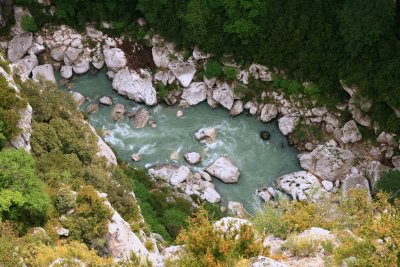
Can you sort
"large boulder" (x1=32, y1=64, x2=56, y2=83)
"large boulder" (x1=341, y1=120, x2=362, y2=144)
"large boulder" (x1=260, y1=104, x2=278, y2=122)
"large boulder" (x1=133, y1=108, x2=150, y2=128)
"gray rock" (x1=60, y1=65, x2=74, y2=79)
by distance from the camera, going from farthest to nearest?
1. "gray rock" (x1=60, y1=65, x2=74, y2=79)
2. "large boulder" (x1=32, y1=64, x2=56, y2=83)
3. "large boulder" (x1=133, y1=108, x2=150, y2=128)
4. "large boulder" (x1=260, y1=104, x2=278, y2=122)
5. "large boulder" (x1=341, y1=120, x2=362, y2=144)

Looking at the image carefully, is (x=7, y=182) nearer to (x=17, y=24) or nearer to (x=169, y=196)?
(x=169, y=196)

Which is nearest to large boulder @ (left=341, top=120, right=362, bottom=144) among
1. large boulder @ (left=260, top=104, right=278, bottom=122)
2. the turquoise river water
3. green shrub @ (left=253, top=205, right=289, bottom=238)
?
the turquoise river water

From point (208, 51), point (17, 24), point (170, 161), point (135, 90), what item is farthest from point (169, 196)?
point (17, 24)

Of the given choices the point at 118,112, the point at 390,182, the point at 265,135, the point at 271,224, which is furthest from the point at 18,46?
the point at 390,182

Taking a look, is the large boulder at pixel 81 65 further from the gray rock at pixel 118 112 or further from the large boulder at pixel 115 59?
the gray rock at pixel 118 112

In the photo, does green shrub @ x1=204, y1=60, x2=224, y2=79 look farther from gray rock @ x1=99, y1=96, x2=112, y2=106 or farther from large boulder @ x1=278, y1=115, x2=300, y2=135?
gray rock @ x1=99, y1=96, x2=112, y2=106

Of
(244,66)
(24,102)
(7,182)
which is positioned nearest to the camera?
(7,182)
